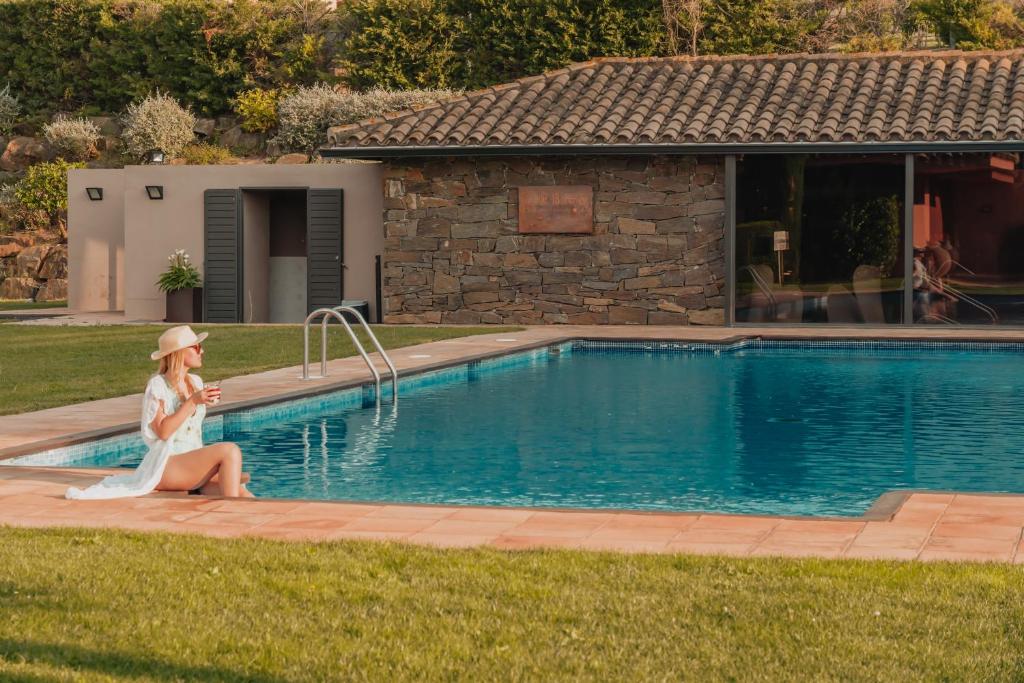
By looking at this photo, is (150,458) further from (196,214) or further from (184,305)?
(196,214)

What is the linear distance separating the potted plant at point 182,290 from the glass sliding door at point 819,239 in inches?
319

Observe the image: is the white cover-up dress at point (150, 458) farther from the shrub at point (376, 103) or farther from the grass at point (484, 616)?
the shrub at point (376, 103)

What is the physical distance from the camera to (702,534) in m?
5.56

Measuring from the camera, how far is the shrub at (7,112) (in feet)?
118

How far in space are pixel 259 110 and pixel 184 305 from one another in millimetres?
12832

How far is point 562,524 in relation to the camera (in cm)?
579

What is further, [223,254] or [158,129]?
[158,129]

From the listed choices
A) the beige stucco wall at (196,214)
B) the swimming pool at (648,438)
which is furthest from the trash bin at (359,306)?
the swimming pool at (648,438)

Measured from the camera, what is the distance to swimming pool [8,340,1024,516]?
802 cm

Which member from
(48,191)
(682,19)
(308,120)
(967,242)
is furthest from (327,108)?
(967,242)

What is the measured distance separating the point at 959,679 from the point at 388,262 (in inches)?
664

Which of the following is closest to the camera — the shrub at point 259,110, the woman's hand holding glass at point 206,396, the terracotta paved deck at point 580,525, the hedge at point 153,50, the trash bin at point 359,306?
the terracotta paved deck at point 580,525

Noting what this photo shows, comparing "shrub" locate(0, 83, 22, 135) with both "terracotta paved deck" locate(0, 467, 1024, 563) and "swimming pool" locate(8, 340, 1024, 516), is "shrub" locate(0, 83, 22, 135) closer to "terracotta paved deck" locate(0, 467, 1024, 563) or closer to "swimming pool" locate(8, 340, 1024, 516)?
"swimming pool" locate(8, 340, 1024, 516)

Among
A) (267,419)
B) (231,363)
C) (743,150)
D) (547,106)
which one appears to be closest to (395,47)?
(547,106)
